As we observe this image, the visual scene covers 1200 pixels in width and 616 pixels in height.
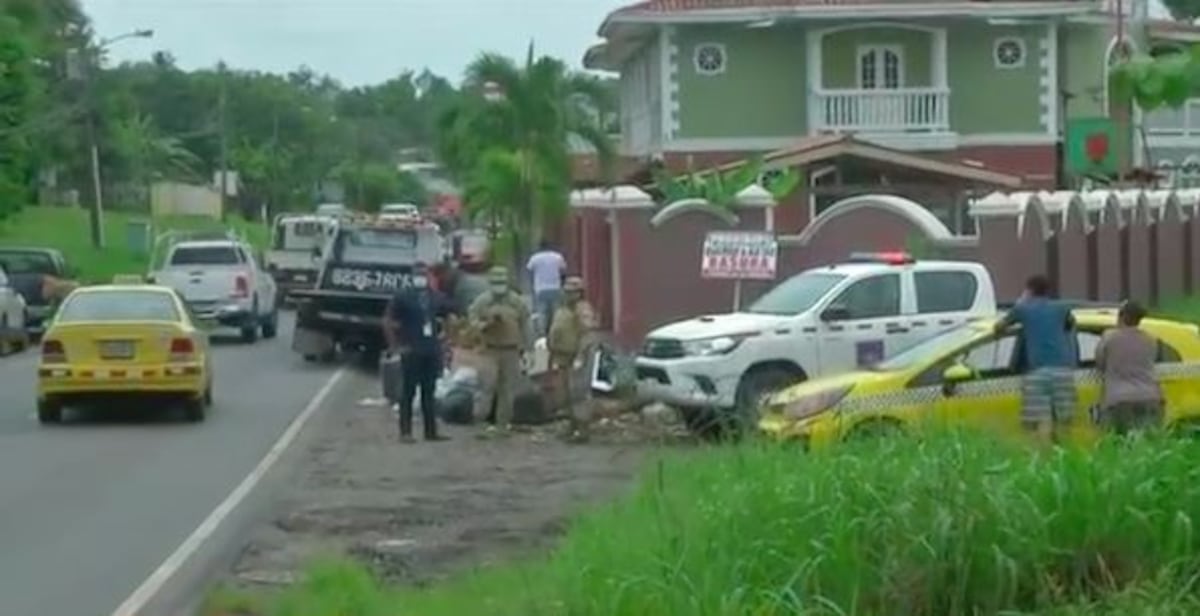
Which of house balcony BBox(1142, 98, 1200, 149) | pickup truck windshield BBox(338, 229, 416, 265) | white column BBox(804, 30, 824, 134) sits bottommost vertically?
pickup truck windshield BBox(338, 229, 416, 265)

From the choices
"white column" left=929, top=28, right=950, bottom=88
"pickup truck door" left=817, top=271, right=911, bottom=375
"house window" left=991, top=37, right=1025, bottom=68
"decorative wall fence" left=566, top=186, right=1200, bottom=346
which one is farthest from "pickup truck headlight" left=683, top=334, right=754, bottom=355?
"house window" left=991, top=37, right=1025, bottom=68

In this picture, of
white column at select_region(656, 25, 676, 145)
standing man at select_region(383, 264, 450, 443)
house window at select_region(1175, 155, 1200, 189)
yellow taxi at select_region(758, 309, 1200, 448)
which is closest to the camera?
yellow taxi at select_region(758, 309, 1200, 448)

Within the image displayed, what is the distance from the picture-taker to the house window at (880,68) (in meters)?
54.3

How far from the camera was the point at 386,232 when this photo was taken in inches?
1559

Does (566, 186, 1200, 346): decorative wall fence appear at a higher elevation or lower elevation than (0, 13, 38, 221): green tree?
lower

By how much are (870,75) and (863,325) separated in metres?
29.0

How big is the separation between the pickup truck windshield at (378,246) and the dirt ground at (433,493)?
9.16 meters

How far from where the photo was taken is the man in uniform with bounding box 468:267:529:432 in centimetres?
2694

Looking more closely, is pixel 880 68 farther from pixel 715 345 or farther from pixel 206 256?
pixel 715 345

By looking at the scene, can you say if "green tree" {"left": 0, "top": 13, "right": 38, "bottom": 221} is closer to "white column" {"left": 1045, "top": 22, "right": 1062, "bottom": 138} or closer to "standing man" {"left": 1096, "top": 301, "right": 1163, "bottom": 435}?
"white column" {"left": 1045, "top": 22, "right": 1062, "bottom": 138}

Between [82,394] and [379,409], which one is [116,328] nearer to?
[82,394]

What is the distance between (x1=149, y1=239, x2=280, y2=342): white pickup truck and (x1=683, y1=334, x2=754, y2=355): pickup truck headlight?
21.3 m

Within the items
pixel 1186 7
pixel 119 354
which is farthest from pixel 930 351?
pixel 119 354

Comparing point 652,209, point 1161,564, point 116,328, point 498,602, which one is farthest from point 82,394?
point 1161,564
